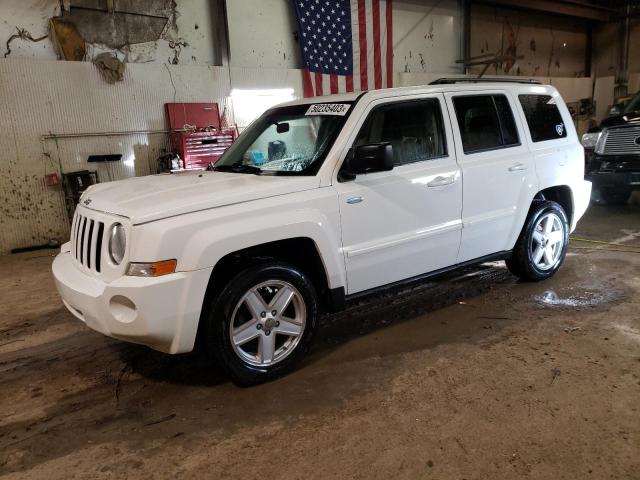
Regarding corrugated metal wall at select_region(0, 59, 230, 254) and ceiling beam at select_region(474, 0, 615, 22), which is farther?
ceiling beam at select_region(474, 0, 615, 22)

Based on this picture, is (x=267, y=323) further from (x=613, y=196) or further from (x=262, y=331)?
(x=613, y=196)

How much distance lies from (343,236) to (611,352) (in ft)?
6.34

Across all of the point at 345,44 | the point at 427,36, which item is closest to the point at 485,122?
the point at 345,44

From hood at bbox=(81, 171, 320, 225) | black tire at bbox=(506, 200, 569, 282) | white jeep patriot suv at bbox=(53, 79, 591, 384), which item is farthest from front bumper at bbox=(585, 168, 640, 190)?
hood at bbox=(81, 171, 320, 225)

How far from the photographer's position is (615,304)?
416 centimetres

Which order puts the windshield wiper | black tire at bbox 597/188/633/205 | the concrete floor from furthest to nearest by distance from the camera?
black tire at bbox 597/188/633/205 < the windshield wiper < the concrete floor

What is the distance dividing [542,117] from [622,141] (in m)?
4.21

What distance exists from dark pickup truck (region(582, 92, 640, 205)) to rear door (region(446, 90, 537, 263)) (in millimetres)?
4318

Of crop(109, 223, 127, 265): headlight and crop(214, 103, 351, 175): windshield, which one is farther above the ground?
crop(214, 103, 351, 175): windshield

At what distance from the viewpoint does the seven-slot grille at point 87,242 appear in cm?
294

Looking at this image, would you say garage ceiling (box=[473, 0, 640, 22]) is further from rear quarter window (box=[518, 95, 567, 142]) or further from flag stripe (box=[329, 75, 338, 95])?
rear quarter window (box=[518, 95, 567, 142])

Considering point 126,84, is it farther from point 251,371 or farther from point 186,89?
point 251,371

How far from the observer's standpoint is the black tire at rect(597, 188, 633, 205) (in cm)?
864

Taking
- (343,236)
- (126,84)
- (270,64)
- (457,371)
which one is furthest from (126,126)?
(457,371)
